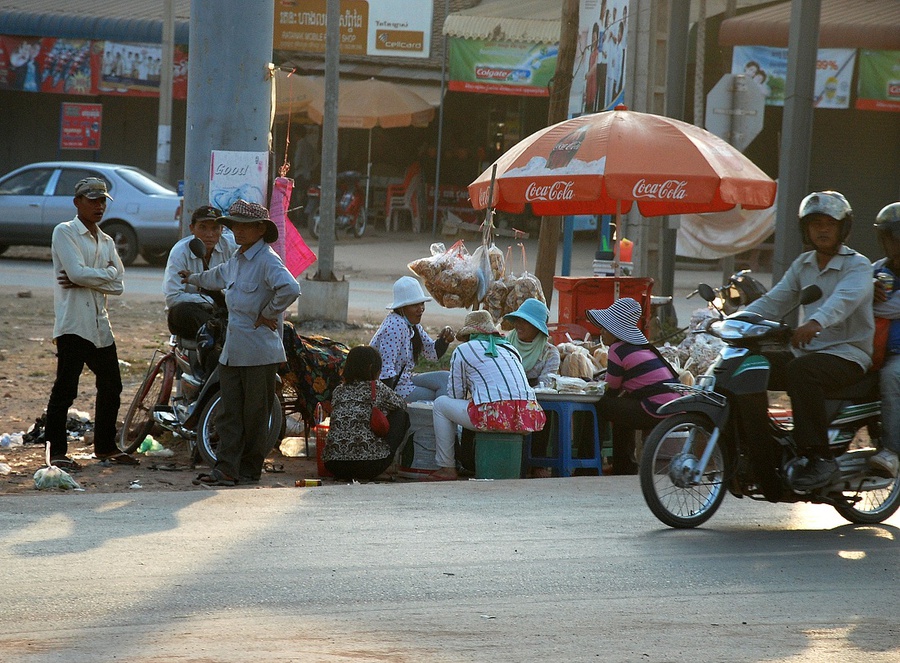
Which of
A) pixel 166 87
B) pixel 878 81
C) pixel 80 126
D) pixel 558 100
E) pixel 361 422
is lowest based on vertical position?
pixel 361 422

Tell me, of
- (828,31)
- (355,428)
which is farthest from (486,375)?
(828,31)

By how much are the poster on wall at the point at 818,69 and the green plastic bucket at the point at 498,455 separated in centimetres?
1765

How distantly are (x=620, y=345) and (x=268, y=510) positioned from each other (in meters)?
2.72

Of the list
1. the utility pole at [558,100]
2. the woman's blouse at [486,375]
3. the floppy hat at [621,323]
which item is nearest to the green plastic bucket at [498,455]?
the woman's blouse at [486,375]

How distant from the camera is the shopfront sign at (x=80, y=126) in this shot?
85.3ft

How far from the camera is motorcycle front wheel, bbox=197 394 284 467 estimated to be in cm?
757

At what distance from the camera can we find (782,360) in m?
6.09

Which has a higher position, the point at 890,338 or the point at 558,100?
the point at 558,100

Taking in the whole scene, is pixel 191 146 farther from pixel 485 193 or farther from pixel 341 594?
pixel 341 594

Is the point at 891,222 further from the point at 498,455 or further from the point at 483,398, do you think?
the point at 498,455

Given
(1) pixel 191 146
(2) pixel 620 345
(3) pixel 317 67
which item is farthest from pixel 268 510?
(3) pixel 317 67

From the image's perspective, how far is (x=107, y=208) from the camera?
19812 millimetres

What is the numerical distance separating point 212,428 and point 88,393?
10.8 feet

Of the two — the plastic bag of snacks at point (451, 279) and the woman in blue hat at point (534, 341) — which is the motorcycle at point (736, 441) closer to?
the woman in blue hat at point (534, 341)
